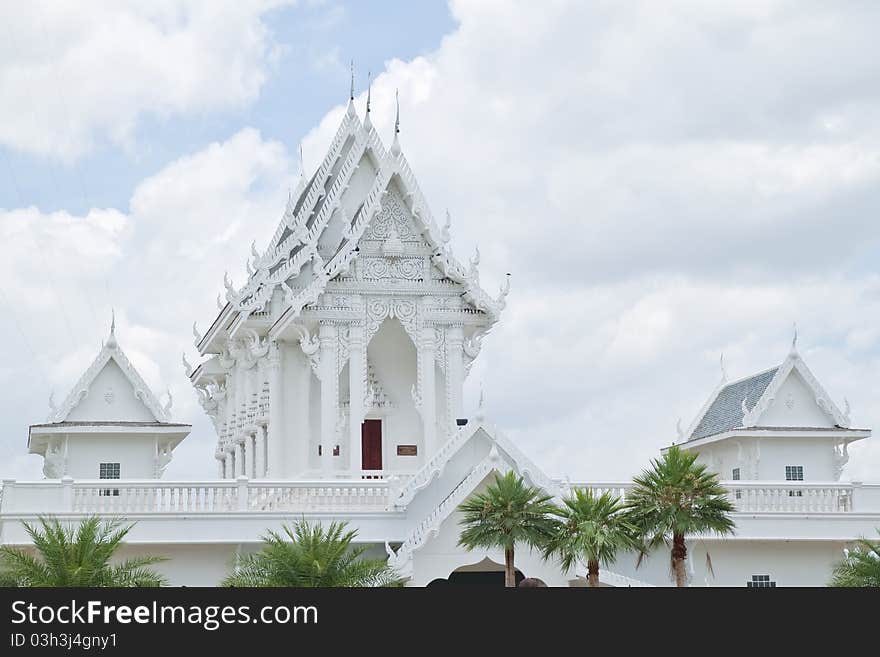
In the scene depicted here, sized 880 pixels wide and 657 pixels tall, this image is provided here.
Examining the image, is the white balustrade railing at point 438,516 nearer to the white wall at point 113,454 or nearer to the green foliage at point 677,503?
the green foliage at point 677,503


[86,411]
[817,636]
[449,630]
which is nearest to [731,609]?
[817,636]

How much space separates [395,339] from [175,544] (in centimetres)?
1150

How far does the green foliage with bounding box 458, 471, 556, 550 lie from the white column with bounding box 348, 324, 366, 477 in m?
10.1

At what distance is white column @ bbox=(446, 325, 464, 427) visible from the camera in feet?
138

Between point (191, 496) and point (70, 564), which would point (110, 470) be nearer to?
point (191, 496)

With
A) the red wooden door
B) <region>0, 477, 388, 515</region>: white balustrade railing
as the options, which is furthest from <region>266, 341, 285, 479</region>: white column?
<region>0, 477, 388, 515</region>: white balustrade railing

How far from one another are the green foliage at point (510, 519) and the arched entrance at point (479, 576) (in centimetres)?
462

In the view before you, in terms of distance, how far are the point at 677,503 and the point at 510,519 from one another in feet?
10.8

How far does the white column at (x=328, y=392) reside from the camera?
40.3 metres

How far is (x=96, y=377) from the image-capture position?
4109cm

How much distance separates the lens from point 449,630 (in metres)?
19.4

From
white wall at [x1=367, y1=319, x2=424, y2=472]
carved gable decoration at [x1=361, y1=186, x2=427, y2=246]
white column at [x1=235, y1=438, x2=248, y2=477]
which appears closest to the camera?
carved gable decoration at [x1=361, y1=186, x2=427, y2=246]

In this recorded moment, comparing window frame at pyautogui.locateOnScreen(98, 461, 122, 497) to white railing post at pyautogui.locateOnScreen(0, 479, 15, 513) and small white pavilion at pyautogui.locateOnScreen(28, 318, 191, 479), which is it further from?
white railing post at pyautogui.locateOnScreen(0, 479, 15, 513)

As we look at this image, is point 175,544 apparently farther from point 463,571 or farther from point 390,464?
point 390,464
